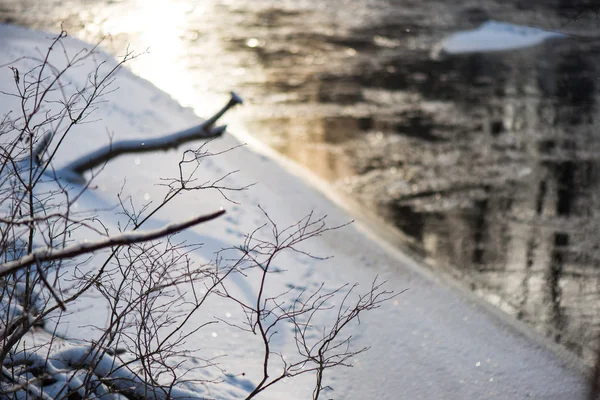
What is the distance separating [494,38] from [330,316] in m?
14.4

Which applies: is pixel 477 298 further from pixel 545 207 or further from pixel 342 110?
pixel 342 110

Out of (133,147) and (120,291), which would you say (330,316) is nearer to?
(120,291)

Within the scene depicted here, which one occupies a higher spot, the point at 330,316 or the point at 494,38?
the point at 494,38

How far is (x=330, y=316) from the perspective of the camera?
6.25m

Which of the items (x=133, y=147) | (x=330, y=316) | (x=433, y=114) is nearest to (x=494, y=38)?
(x=433, y=114)

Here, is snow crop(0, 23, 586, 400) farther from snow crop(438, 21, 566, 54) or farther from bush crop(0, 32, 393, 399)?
snow crop(438, 21, 566, 54)

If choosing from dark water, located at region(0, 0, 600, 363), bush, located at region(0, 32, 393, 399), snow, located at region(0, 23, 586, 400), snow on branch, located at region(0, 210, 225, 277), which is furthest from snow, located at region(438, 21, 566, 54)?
snow on branch, located at region(0, 210, 225, 277)

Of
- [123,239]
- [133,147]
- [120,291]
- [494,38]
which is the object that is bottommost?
[120,291]

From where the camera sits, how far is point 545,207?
905 centimetres

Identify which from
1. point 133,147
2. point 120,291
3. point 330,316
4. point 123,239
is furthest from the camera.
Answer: point 133,147

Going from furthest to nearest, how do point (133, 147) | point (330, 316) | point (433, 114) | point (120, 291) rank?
point (433, 114), point (133, 147), point (330, 316), point (120, 291)

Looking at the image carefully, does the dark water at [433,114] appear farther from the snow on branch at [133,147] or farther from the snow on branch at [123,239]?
the snow on branch at [123,239]

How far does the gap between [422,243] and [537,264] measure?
1354 millimetres

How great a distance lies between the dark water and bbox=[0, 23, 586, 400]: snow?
0.58 meters
